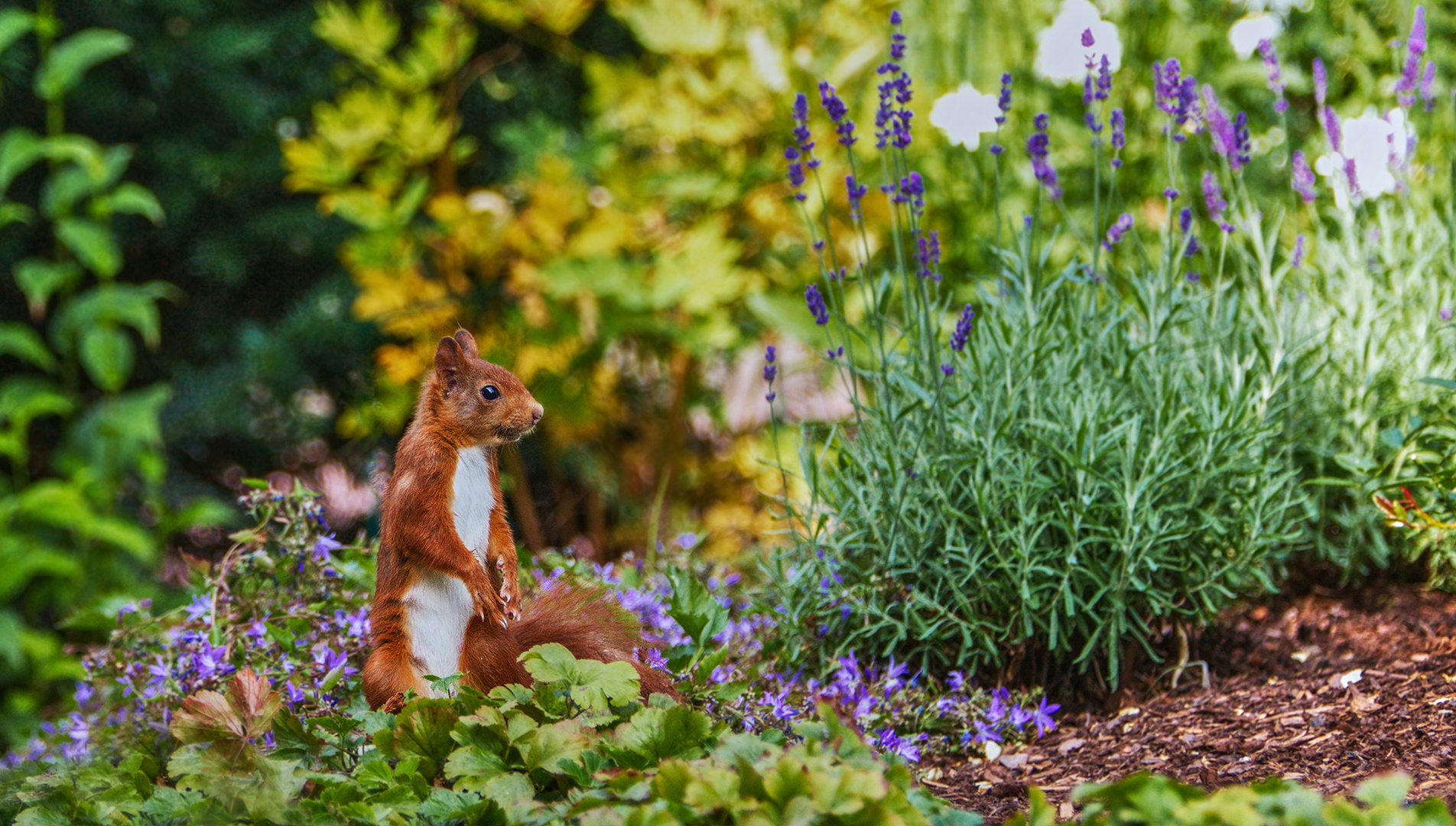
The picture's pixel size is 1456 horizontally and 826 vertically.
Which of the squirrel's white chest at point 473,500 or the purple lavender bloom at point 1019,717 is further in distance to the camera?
the purple lavender bloom at point 1019,717

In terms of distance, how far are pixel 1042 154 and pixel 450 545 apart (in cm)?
145

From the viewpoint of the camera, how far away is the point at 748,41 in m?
4.30

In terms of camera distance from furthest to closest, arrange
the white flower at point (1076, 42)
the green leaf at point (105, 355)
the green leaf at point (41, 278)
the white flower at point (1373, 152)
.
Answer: the green leaf at point (105, 355)
the green leaf at point (41, 278)
the white flower at point (1373, 152)
the white flower at point (1076, 42)

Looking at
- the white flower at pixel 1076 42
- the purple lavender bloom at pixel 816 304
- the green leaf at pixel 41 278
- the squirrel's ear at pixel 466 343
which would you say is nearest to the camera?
the squirrel's ear at pixel 466 343

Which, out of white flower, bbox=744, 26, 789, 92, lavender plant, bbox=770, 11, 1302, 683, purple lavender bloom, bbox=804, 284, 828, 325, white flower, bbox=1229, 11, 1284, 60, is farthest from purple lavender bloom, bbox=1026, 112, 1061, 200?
white flower, bbox=744, 26, 789, 92

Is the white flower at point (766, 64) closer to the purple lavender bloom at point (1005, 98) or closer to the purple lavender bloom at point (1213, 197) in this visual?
the purple lavender bloom at point (1213, 197)

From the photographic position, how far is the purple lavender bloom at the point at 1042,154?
2.30 meters

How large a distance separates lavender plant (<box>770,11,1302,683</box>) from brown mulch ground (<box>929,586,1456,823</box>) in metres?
0.15

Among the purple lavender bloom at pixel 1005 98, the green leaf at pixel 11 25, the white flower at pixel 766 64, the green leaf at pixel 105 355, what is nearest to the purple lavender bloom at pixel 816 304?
the purple lavender bloom at pixel 1005 98

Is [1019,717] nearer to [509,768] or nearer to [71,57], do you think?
[509,768]

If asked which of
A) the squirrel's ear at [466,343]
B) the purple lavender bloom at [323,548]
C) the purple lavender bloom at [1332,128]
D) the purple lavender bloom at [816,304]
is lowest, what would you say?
the purple lavender bloom at [323,548]

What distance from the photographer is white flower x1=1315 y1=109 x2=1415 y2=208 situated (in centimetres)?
283

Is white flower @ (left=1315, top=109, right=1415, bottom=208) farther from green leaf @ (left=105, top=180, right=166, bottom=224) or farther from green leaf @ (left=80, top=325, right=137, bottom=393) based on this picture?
green leaf @ (left=80, top=325, right=137, bottom=393)

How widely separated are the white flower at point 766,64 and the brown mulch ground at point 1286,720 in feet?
8.04
